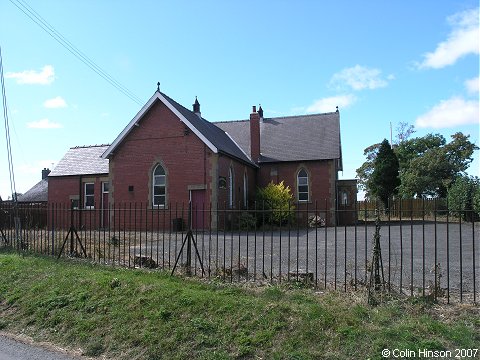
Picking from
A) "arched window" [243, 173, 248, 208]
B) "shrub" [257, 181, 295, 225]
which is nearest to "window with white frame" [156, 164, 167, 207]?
"arched window" [243, 173, 248, 208]

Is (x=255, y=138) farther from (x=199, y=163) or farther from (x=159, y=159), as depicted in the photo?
(x=159, y=159)

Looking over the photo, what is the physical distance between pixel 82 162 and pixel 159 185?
8.53m

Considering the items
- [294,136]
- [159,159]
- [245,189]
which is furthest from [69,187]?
[294,136]

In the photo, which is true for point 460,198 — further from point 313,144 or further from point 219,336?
point 219,336

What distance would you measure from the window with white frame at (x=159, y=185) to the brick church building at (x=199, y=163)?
0.18ft

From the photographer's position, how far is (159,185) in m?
24.0

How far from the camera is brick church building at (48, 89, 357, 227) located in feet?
76.2

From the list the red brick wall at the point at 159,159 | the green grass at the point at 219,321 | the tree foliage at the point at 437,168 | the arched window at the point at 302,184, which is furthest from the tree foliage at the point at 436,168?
the green grass at the point at 219,321

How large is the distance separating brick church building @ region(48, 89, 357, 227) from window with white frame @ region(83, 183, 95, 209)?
66 millimetres

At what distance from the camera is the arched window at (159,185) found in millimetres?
23875

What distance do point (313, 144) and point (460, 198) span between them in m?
11.1

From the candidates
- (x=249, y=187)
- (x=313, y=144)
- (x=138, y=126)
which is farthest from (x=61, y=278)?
(x=313, y=144)

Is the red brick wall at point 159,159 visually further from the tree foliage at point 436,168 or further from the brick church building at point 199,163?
the tree foliage at point 436,168

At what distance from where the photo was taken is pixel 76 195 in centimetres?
2820
